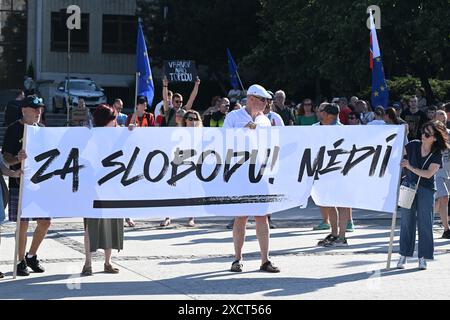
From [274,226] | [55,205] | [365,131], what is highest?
[365,131]

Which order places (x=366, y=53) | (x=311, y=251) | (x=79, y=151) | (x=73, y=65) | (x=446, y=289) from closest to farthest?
(x=446, y=289) → (x=79, y=151) → (x=311, y=251) → (x=366, y=53) → (x=73, y=65)

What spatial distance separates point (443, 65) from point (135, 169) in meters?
24.1

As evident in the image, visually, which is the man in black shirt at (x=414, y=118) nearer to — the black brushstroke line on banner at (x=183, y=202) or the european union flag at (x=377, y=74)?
the european union flag at (x=377, y=74)

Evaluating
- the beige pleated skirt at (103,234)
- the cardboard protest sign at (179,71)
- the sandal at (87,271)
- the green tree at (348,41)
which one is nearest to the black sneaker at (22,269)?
the sandal at (87,271)

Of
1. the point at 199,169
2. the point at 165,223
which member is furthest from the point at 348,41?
the point at 199,169

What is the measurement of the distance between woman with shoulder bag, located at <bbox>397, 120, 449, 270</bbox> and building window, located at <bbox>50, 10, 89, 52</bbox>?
140 feet

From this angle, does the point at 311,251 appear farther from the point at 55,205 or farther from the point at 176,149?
the point at 55,205

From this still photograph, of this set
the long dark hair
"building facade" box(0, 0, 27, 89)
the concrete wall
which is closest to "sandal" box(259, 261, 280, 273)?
the long dark hair

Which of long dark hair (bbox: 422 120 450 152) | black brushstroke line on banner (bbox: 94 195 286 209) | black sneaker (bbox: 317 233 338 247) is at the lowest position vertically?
black sneaker (bbox: 317 233 338 247)

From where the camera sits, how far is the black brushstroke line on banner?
10219 mm

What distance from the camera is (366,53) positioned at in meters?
32.6

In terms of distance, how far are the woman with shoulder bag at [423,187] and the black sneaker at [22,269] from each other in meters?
3.91

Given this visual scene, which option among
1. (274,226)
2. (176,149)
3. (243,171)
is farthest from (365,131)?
(274,226)

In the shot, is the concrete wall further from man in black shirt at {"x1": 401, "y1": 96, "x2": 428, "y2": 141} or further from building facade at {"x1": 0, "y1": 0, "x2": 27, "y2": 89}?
man in black shirt at {"x1": 401, "y1": 96, "x2": 428, "y2": 141}
